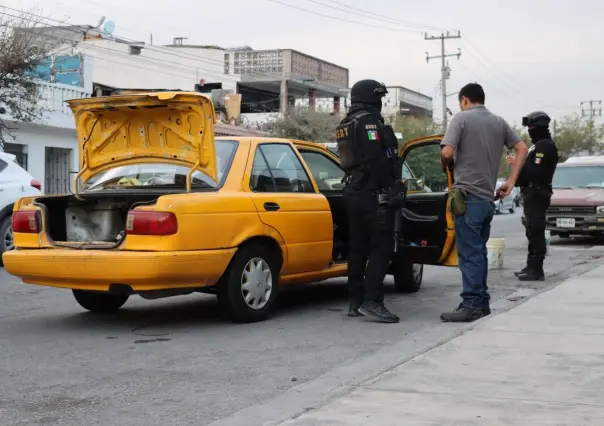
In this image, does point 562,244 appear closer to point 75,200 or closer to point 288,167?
point 288,167

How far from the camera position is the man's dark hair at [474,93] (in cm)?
750

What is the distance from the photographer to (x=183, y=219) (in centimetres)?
675

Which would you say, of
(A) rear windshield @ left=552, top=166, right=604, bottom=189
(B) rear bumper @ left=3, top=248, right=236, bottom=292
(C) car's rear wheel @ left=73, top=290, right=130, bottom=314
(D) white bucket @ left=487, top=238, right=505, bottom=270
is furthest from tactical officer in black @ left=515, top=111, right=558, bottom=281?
(A) rear windshield @ left=552, top=166, right=604, bottom=189

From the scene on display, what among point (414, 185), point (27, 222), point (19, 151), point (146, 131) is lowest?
point (27, 222)

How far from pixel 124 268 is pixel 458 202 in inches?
112

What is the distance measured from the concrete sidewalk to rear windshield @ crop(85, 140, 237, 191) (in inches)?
99.0

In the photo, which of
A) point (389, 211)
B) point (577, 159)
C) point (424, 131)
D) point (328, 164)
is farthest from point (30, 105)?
point (424, 131)

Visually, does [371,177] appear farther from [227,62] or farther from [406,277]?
[227,62]

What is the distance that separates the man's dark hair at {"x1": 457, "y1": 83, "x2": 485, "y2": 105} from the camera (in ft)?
24.6

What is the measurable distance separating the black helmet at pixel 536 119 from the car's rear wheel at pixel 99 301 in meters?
5.29

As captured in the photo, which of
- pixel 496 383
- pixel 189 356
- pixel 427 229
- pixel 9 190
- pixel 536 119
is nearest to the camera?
pixel 496 383

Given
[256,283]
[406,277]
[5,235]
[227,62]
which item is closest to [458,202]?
[256,283]

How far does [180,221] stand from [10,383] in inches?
74.5

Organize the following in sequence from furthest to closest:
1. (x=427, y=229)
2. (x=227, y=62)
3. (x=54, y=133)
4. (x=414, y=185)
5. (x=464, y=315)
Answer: (x=227, y=62) → (x=54, y=133) → (x=414, y=185) → (x=427, y=229) → (x=464, y=315)
